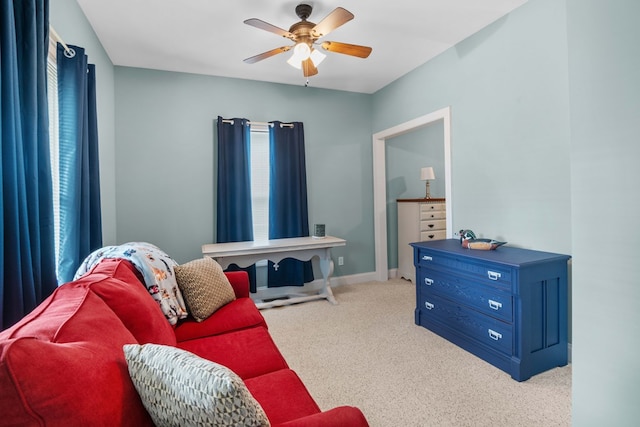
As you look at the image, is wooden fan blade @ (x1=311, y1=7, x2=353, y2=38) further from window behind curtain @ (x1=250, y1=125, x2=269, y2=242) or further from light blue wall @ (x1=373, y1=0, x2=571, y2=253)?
window behind curtain @ (x1=250, y1=125, x2=269, y2=242)

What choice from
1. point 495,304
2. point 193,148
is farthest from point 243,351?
point 193,148

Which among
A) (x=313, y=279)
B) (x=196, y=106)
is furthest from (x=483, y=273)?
(x=196, y=106)

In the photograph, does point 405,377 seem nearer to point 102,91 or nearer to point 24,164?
point 24,164

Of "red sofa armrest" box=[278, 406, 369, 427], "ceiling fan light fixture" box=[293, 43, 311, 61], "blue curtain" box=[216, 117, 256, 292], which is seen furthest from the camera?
"blue curtain" box=[216, 117, 256, 292]

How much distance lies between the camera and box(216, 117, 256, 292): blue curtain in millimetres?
3498

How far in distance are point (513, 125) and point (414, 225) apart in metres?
1.95

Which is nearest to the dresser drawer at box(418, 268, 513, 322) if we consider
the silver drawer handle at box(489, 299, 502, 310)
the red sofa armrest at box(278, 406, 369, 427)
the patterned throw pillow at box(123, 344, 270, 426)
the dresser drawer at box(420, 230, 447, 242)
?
the silver drawer handle at box(489, 299, 502, 310)

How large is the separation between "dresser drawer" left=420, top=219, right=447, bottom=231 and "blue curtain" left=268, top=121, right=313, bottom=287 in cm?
163

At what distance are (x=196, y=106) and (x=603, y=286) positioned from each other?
3709 mm

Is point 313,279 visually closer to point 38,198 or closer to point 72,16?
point 38,198

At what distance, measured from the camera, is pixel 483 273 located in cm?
222

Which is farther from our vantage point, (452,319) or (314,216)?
(314,216)

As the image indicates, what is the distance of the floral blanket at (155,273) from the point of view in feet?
5.37

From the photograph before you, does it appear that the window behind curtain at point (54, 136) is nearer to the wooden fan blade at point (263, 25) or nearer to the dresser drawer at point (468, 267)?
the wooden fan blade at point (263, 25)
